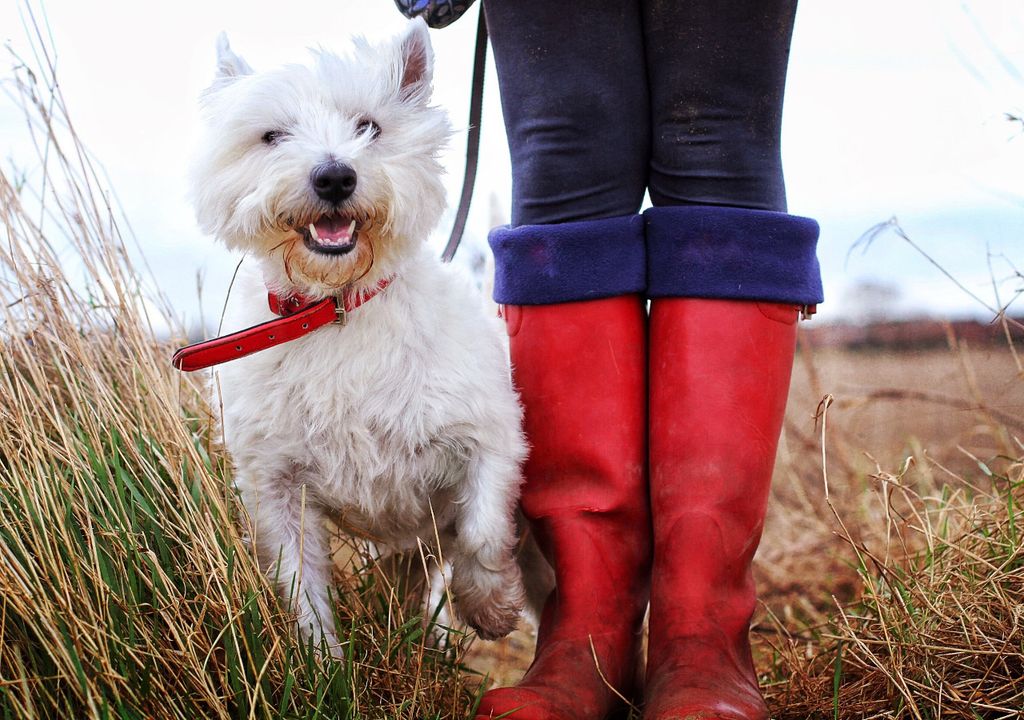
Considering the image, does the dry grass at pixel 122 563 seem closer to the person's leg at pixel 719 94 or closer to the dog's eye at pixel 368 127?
the dog's eye at pixel 368 127

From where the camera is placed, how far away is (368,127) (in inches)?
84.0

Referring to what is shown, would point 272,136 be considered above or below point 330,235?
above

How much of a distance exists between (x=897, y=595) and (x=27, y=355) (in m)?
1.92

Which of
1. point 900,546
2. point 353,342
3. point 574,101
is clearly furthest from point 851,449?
point 353,342

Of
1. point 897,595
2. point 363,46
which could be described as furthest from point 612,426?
point 363,46

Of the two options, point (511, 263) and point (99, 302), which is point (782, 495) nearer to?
point (511, 263)

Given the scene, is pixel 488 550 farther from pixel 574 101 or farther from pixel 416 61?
pixel 416 61

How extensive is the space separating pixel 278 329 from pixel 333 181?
34 cm

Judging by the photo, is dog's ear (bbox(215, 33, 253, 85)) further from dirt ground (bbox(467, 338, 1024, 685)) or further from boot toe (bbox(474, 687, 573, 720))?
dirt ground (bbox(467, 338, 1024, 685))

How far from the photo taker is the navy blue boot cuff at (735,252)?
204 cm

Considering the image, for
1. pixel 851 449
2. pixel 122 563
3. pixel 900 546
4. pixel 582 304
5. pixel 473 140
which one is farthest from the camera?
pixel 851 449

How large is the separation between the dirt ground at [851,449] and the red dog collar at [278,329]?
168 centimetres

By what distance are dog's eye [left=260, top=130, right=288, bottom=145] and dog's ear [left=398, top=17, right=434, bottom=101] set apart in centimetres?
32

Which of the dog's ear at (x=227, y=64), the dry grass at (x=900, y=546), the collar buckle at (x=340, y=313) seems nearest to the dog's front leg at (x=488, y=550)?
the collar buckle at (x=340, y=313)
